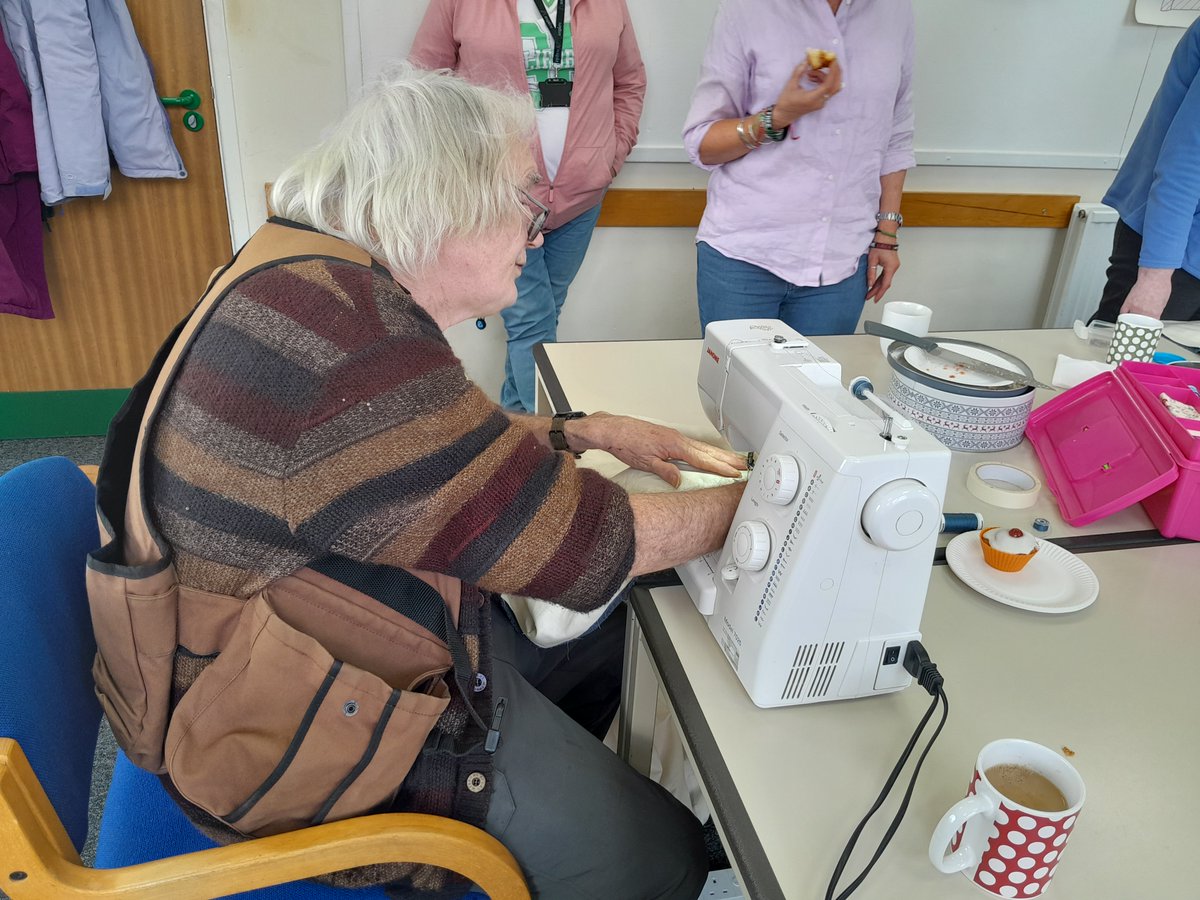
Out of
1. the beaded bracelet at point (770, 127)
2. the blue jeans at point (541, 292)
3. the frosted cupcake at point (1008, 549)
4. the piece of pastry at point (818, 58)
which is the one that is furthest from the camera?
the blue jeans at point (541, 292)

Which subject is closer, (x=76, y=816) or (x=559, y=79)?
(x=76, y=816)

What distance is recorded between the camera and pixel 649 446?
1.23 m

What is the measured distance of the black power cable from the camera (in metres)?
0.69

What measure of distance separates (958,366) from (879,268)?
2.70 ft

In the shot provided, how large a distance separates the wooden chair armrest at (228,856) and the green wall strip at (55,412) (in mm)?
2343

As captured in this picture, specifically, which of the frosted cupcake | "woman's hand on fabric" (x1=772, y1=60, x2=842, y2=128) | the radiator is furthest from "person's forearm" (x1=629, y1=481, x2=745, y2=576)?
the radiator

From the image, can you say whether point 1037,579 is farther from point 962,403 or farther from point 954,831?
point 954,831

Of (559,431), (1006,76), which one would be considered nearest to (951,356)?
(559,431)

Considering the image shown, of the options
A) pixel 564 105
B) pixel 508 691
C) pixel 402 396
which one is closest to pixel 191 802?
pixel 508 691

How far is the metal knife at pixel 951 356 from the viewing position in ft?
4.39

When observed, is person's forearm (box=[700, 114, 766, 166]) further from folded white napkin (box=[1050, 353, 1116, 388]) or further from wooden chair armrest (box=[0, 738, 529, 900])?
wooden chair armrest (box=[0, 738, 529, 900])

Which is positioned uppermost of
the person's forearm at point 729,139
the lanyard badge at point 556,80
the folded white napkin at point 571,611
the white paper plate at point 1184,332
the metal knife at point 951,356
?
the lanyard badge at point 556,80

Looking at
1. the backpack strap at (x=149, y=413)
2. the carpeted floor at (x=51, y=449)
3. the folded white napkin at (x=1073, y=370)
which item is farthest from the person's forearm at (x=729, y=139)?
the carpeted floor at (x=51, y=449)

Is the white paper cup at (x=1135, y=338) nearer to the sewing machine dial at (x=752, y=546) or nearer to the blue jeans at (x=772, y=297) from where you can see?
the blue jeans at (x=772, y=297)
